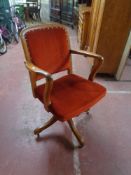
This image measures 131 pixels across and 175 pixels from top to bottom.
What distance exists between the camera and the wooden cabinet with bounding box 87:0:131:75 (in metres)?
1.90

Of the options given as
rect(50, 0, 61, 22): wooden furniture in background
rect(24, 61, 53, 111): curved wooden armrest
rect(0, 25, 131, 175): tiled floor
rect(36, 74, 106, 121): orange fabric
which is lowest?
rect(0, 25, 131, 175): tiled floor

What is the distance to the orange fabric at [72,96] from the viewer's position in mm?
1074

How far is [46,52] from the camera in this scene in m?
1.31

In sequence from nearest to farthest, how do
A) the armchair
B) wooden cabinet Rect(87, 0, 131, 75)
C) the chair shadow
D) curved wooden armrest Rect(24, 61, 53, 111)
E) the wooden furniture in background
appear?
curved wooden armrest Rect(24, 61, 53, 111) < the armchair < the chair shadow < wooden cabinet Rect(87, 0, 131, 75) < the wooden furniture in background

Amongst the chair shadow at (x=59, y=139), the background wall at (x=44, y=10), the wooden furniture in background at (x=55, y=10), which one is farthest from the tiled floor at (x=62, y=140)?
the background wall at (x=44, y=10)

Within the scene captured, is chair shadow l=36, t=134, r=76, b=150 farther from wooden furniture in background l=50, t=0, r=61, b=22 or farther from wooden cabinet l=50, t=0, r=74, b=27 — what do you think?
wooden furniture in background l=50, t=0, r=61, b=22

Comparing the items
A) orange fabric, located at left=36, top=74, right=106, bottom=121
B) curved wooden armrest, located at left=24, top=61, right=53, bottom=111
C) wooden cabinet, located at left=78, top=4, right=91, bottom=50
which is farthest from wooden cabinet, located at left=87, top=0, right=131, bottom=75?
curved wooden armrest, located at left=24, top=61, right=53, bottom=111

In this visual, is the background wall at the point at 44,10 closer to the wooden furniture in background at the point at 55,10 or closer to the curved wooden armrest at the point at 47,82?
the wooden furniture in background at the point at 55,10

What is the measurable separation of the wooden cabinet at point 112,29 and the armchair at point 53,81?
0.88 metres

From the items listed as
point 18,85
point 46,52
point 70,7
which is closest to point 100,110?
point 46,52

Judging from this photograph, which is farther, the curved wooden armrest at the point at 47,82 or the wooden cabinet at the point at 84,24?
the wooden cabinet at the point at 84,24

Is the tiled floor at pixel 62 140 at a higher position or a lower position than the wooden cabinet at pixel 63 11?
lower

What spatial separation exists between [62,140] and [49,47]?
33.8 inches

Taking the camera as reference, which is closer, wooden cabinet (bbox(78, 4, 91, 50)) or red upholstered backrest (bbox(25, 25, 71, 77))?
red upholstered backrest (bbox(25, 25, 71, 77))
